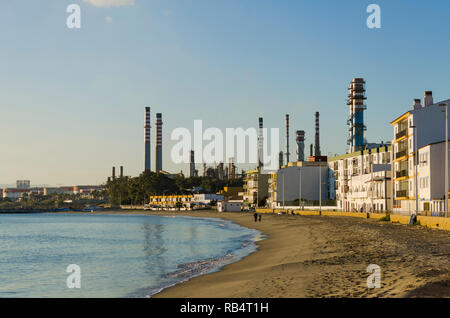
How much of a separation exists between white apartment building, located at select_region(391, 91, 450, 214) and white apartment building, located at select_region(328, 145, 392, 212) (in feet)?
29.7

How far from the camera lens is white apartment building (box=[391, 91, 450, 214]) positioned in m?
66.1

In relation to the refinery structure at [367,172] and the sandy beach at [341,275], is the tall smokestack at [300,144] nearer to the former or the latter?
the refinery structure at [367,172]

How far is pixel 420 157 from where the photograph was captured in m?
70.7

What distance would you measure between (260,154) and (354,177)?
74716 mm

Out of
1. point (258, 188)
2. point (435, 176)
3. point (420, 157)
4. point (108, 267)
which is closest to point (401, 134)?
point (420, 157)

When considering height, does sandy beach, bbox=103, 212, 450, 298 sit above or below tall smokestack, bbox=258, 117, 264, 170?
below

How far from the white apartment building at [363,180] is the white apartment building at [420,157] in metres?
9.05

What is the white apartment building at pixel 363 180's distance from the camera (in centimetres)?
9594

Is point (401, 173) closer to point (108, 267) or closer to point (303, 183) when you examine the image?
point (108, 267)

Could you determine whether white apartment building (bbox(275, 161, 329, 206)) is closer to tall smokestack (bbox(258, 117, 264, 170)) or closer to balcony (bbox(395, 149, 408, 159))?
tall smokestack (bbox(258, 117, 264, 170))

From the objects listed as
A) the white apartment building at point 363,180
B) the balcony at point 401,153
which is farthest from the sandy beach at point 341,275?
the white apartment building at point 363,180

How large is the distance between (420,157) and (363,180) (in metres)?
37.6

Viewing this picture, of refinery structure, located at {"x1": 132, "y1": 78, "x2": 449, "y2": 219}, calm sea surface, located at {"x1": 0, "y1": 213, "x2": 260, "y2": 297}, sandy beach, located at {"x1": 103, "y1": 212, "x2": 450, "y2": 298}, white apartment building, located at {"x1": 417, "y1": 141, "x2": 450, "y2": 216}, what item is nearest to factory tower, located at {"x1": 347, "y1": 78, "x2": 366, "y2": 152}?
refinery structure, located at {"x1": 132, "y1": 78, "x2": 449, "y2": 219}

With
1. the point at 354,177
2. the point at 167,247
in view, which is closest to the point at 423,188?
the point at 167,247
